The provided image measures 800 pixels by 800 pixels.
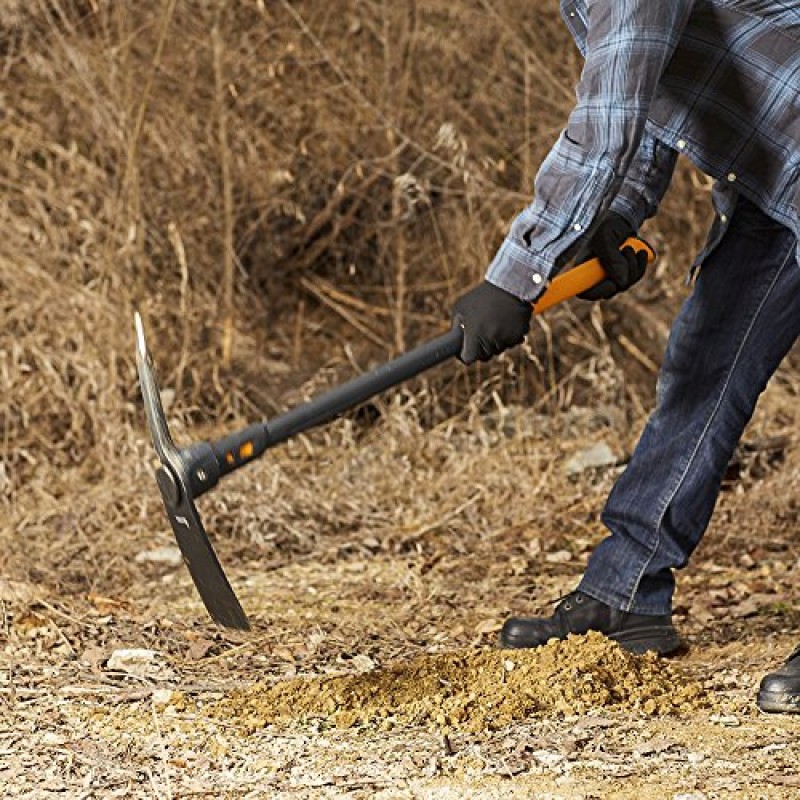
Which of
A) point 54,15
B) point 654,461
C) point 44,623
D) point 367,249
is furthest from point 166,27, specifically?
point 654,461

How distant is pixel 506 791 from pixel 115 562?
2.11 metres

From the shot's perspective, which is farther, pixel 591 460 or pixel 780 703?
pixel 591 460

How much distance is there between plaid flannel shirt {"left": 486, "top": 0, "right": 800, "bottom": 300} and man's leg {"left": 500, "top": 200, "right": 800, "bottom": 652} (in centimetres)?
12

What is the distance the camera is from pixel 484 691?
10.8ft

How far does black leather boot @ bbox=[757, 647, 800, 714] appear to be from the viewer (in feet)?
10.6

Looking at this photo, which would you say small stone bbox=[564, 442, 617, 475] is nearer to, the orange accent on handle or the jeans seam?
the jeans seam

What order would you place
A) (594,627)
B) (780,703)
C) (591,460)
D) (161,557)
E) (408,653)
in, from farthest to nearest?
(591,460), (161,557), (408,653), (594,627), (780,703)

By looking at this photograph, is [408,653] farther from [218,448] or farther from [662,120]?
[662,120]

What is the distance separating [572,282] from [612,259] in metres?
0.13

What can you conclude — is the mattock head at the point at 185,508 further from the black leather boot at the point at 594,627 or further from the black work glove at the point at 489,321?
the black leather boot at the point at 594,627

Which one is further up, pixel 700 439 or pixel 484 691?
pixel 700 439

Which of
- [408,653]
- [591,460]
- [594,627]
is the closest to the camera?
[594,627]

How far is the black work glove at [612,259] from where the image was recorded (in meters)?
3.32

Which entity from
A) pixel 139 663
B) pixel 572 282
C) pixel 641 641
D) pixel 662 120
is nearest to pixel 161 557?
pixel 139 663
